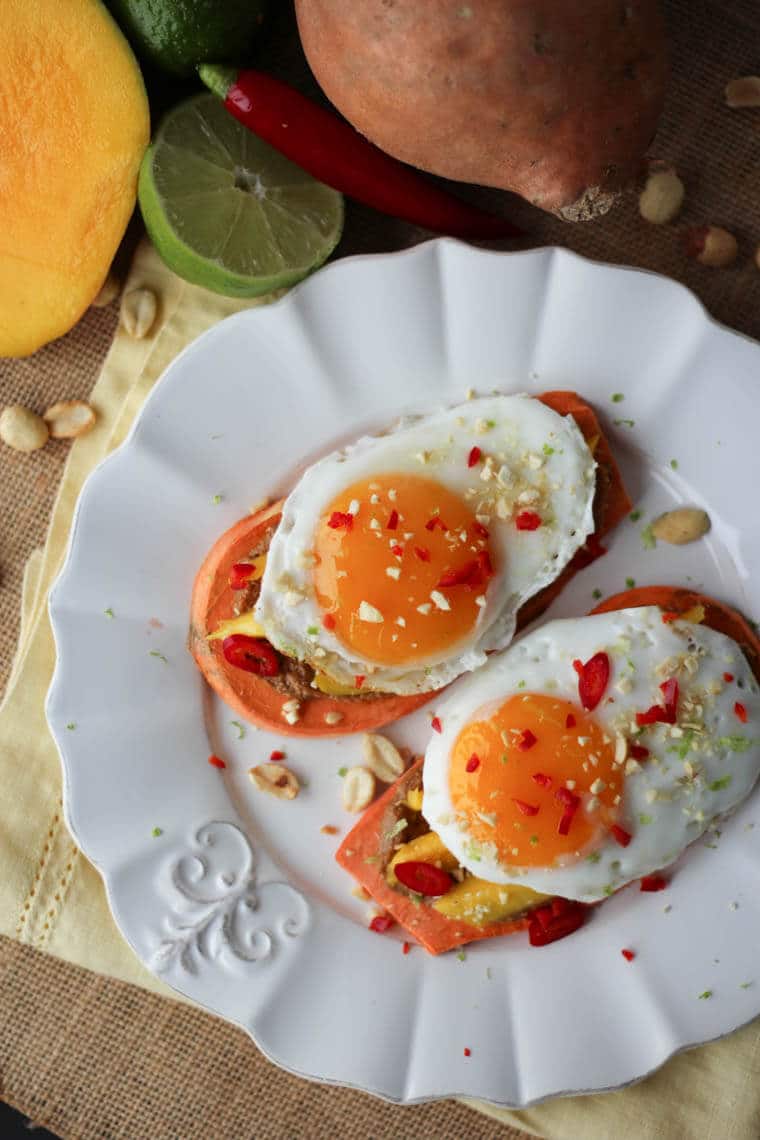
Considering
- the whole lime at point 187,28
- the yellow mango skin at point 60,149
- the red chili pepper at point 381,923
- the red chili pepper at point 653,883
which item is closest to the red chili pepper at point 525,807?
the red chili pepper at point 653,883

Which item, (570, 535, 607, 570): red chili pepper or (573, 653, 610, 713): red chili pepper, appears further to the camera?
(570, 535, 607, 570): red chili pepper

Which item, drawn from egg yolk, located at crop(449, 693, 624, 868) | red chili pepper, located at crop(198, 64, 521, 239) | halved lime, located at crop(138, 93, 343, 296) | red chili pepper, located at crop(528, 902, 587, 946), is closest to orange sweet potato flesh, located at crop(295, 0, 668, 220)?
red chili pepper, located at crop(198, 64, 521, 239)

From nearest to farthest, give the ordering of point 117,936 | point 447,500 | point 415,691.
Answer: point 447,500 < point 415,691 < point 117,936

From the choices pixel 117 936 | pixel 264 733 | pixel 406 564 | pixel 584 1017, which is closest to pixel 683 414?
pixel 406 564

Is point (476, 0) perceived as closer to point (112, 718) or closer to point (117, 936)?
point (112, 718)

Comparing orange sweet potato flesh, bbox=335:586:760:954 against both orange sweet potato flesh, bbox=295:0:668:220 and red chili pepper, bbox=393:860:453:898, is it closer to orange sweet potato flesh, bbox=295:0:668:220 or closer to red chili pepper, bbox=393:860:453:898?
red chili pepper, bbox=393:860:453:898

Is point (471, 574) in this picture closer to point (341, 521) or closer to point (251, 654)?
point (341, 521)
